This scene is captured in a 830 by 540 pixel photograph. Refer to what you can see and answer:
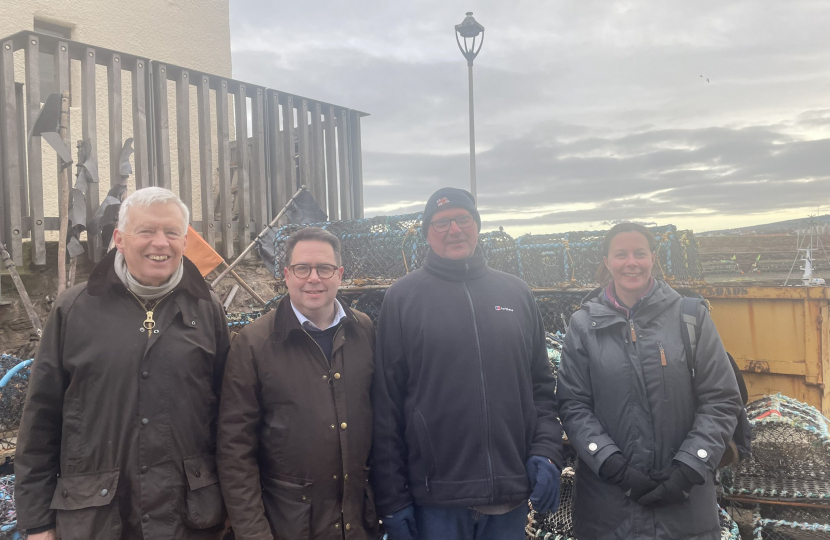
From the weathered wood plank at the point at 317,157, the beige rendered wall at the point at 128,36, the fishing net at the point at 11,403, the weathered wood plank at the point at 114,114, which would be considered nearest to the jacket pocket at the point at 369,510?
the fishing net at the point at 11,403

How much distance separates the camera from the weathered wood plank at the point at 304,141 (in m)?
8.90

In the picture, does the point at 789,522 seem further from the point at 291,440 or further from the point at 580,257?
the point at 291,440

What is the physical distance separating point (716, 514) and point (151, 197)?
8.79 feet

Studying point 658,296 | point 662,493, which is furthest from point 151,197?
point 662,493

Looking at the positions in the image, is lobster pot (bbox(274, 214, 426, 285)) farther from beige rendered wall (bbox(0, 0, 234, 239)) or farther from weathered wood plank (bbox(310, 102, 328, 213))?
beige rendered wall (bbox(0, 0, 234, 239))

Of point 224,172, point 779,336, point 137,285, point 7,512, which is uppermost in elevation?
point 224,172

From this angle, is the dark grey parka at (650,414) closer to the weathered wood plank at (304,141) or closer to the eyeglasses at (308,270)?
the eyeglasses at (308,270)

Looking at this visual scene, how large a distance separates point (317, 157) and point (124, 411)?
7443 mm

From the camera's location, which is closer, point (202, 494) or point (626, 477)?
point (202, 494)

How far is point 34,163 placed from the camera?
254 inches

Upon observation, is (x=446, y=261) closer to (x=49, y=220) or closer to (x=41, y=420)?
(x=41, y=420)

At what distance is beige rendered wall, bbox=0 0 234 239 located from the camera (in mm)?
8117

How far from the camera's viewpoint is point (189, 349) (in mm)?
2221

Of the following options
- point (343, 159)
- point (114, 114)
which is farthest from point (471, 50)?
point (114, 114)
